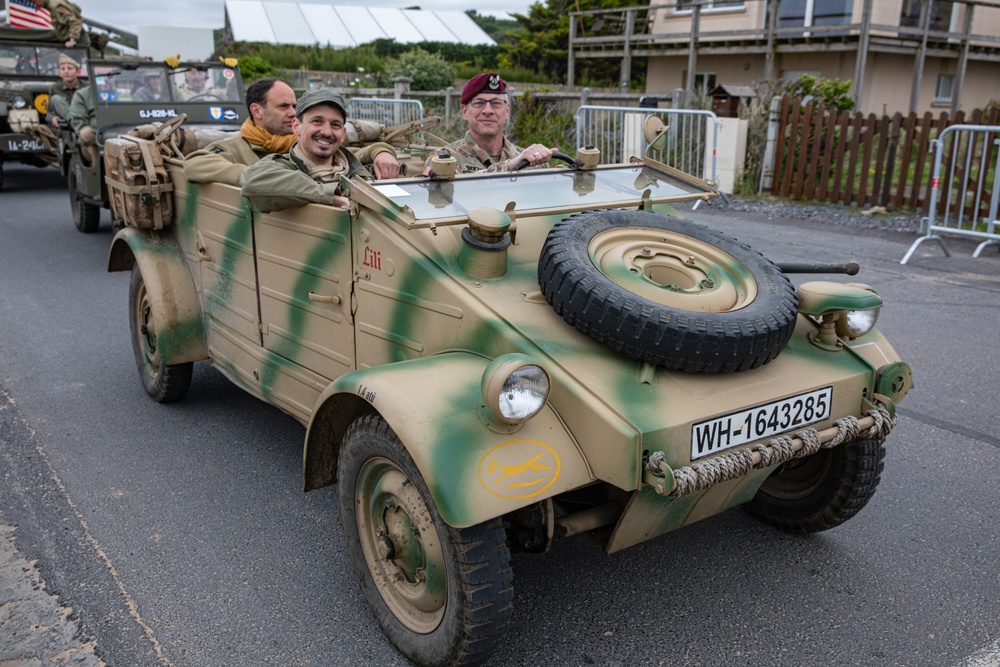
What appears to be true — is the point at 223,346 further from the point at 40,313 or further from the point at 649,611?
the point at 40,313

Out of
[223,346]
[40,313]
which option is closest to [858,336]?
[223,346]

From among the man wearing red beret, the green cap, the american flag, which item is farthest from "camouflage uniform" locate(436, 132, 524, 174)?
the american flag

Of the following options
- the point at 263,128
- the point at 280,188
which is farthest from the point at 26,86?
the point at 280,188

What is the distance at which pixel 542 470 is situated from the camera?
255 centimetres

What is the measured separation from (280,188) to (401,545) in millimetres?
1530

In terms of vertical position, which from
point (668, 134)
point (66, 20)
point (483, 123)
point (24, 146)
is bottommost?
point (24, 146)

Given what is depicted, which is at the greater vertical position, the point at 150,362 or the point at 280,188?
the point at 280,188

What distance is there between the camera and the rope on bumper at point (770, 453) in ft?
8.33

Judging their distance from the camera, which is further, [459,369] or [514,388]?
[459,369]

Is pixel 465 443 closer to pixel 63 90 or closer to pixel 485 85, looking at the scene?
pixel 485 85

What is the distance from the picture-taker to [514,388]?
251 cm

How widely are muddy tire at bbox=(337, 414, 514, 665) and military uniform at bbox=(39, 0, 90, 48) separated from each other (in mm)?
13166

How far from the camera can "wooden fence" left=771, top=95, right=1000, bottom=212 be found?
35.6 ft

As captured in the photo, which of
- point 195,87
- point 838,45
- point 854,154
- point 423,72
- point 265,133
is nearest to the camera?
point 265,133
